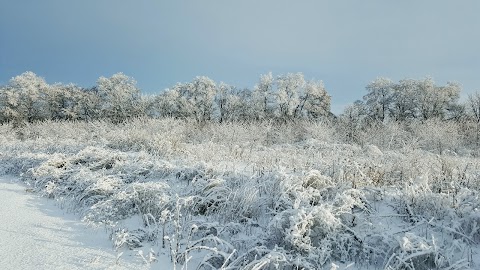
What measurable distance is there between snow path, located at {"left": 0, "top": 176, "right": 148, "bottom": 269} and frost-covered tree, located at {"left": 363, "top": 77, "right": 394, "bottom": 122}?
4523cm

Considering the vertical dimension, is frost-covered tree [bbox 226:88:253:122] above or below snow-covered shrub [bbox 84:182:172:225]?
above

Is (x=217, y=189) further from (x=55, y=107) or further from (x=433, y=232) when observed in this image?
(x=55, y=107)

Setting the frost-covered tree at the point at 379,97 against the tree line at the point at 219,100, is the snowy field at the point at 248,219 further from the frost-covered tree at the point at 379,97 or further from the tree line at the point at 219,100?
the frost-covered tree at the point at 379,97

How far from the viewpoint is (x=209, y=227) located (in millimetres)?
3904

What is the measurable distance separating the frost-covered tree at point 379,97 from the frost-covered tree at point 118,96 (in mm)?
31255

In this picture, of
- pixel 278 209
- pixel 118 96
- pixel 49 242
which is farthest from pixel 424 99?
pixel 49 242

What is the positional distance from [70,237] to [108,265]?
0.98 m

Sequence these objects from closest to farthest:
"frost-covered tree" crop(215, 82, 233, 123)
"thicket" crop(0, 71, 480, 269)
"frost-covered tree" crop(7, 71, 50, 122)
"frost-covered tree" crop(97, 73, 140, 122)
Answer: "thicket" crop(0, 71, 480, 269), "frost-covered tree" crop(7, 71, 50, 122), "frost-covered tree" crop(97, 73, 140, 122), "frost-covered tree" crop(215, 82, 233, 123)

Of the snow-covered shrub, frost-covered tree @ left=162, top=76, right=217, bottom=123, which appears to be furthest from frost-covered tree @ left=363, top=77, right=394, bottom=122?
the snow-covered shrub

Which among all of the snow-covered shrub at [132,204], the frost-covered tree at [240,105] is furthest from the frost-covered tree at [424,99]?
the snow-covered shrub at [132,204]

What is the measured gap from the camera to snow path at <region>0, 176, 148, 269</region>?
3162 millimetres

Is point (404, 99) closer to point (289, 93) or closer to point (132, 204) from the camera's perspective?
point (289, 93)

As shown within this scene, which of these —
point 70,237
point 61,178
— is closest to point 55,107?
point 61,178

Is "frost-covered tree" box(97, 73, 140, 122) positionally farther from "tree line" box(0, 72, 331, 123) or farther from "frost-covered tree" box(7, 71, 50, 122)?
"frost-covered tree" box(7, 71, 50, 122)
